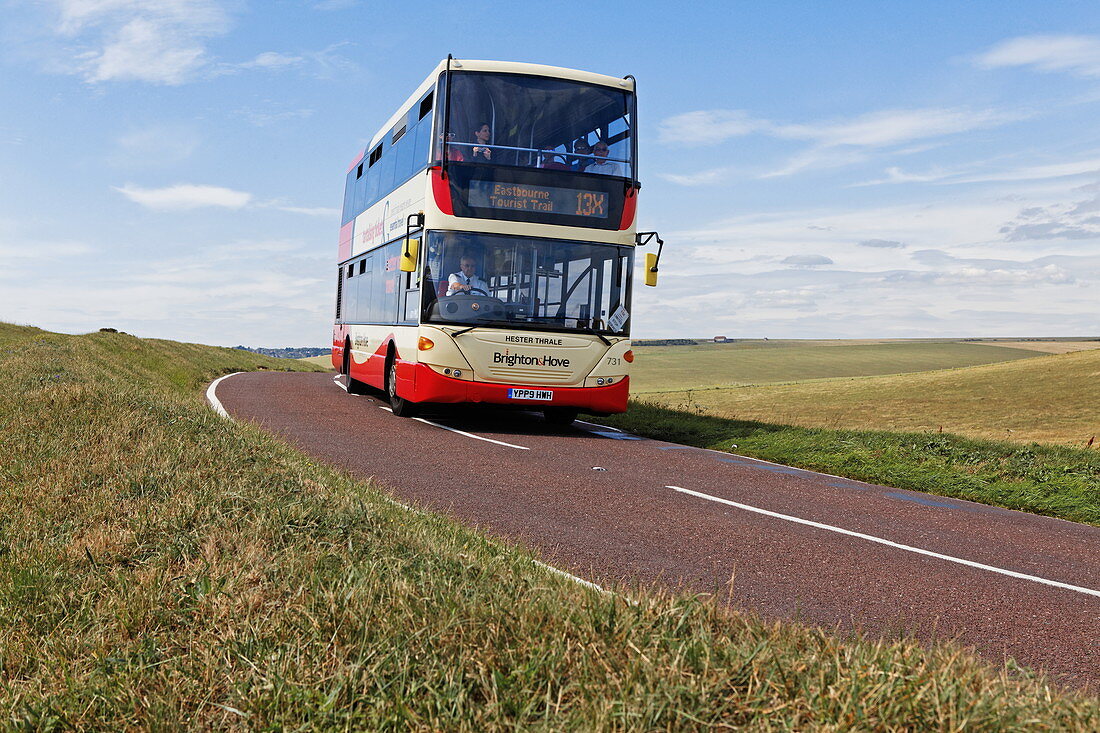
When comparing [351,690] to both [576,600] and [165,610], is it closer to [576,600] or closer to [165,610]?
[576,600]

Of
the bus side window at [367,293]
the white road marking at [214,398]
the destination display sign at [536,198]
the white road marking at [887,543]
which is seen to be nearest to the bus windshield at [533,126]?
the destination display sign at [536,198]

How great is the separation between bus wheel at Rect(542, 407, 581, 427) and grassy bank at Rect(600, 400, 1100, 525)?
108cm

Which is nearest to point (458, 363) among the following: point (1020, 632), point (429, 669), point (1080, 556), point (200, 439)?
point (200, 439)

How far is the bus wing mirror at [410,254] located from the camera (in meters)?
13.6

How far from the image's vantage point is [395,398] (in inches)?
594

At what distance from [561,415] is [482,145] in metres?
4.55

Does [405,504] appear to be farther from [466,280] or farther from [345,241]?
[345,241]

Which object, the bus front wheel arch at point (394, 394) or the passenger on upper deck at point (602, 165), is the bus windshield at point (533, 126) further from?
the bus front wheel arch at point (394, 394)

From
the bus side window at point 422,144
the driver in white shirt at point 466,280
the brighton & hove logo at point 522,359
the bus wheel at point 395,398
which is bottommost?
the bus wheel at point 395,398

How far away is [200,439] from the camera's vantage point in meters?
7.27

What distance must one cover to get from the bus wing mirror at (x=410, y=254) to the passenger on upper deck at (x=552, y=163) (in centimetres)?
217

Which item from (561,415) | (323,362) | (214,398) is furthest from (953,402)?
(323,362)

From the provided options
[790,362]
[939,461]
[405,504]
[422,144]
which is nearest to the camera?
[405,504]

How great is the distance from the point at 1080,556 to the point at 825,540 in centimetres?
195
